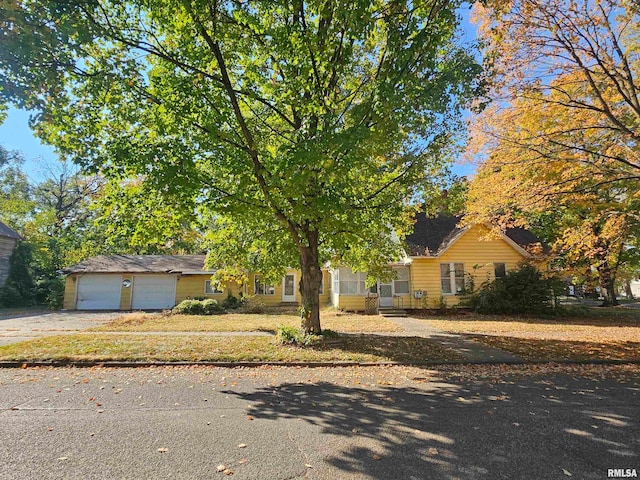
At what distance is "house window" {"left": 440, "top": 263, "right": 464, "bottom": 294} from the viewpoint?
65.4 ft

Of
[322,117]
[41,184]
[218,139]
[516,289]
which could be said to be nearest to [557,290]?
[516,289]

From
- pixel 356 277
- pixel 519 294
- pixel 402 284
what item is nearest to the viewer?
pixel 519 294

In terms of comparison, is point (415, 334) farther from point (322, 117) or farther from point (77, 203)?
point (77, 203)

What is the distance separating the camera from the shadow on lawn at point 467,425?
11.7 ft

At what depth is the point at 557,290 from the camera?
57.6 feet

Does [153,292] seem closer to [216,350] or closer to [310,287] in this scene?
[216,350]

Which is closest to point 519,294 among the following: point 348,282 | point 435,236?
point 435,236

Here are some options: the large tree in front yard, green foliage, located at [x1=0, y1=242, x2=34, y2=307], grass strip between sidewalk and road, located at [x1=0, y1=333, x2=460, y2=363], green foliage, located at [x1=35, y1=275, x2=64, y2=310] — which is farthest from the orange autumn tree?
green foliage, located at [x1=0, y1=242, x2=34, y2=307]

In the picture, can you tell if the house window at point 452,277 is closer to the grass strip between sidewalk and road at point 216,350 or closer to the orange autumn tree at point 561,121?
the orange autumn tree at point 561,121

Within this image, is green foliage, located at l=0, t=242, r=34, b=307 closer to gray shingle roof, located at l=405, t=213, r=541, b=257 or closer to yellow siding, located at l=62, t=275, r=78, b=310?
yellow siding, located at l=62, t=275, r=78, b=310

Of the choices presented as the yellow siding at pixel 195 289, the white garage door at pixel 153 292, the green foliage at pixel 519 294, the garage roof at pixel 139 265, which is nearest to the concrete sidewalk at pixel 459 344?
the green foliage at pixel 519 294

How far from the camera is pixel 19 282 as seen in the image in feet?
90.1

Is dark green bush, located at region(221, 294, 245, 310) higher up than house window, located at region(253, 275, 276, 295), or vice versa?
house window, located at region(253, 275, 276, 295)

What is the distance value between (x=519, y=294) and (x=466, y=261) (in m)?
3.18
